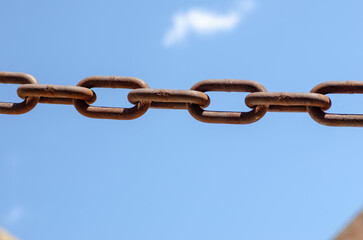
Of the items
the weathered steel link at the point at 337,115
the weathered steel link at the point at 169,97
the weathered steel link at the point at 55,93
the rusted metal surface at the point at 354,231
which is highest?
the weathered steel link at the point at 55,93

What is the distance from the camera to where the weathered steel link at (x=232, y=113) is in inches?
132

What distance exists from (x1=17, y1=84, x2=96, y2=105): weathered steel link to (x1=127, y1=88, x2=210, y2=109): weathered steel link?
27cm

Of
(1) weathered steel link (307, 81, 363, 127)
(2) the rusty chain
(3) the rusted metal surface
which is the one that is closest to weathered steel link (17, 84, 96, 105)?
(2) the rusty chain

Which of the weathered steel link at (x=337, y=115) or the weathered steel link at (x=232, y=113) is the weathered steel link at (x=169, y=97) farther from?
the weathered steel link at (x=337, y=115)

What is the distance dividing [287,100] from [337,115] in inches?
12.5

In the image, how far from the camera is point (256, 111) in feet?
11.1

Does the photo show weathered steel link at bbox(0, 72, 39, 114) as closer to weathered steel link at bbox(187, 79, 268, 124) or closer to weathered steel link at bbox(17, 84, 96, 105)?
weathered steel link at bbox(17, 84, 96, 105)

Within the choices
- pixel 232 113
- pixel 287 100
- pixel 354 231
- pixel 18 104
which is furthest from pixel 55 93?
pixel 354 231

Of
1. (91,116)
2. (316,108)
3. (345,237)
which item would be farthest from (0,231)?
(316,108)

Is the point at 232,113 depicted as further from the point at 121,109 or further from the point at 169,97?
the point at 121,109

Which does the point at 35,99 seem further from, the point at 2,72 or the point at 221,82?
the point at 221,82

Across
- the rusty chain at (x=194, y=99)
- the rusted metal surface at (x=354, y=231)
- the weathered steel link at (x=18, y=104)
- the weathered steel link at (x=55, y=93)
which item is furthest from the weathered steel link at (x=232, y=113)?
the rusted metal surface at (x=354, y=231)

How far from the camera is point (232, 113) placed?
3357 mm

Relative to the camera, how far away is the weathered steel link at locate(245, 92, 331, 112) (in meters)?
3.25
